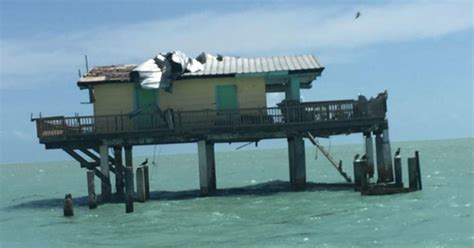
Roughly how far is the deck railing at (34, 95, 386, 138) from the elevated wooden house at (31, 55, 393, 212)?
1.5 inches

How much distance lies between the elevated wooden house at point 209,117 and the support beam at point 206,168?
0.04 m

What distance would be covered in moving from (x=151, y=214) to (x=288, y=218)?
5.10 meters

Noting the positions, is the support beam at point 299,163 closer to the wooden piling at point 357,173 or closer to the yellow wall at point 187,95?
the wooden piling at point 357,173

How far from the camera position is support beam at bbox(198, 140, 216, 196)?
30.8 meters

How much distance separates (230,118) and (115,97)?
15.9ft

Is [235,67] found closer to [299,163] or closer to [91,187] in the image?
[299,163]

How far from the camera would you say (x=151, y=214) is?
1073 inches

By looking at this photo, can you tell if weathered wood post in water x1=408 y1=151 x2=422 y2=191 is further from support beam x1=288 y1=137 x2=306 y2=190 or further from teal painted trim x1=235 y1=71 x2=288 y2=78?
teal painted trim x1=235 y1=71 x2=288 y2=78

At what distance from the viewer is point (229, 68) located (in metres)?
32.6

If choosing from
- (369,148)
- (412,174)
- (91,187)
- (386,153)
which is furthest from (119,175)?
(412,174)

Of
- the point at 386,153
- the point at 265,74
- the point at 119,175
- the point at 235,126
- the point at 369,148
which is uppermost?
the point at 265,74

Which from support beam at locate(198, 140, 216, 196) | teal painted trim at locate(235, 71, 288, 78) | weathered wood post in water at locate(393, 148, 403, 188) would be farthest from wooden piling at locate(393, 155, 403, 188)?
support beam at locate(198, 140, 216, 196)

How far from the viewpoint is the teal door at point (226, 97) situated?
3203 centimetres

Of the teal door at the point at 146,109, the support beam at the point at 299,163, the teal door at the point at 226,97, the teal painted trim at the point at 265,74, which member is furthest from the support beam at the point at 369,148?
the teal door at the point at 146,109
